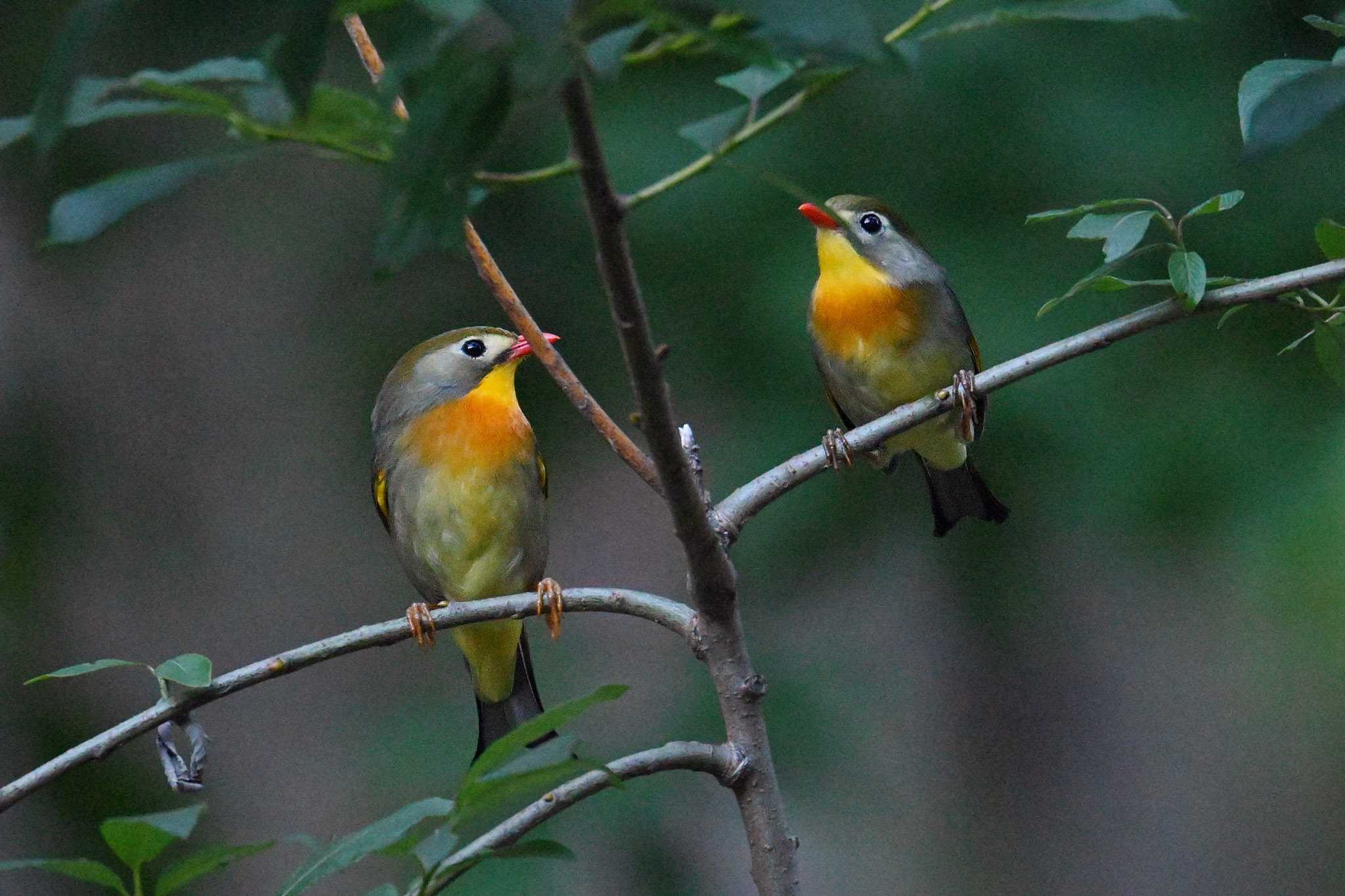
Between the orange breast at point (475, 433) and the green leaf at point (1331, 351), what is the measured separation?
6.22 ft

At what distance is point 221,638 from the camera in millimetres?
5191

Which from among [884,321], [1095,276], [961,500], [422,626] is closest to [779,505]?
[961,500]

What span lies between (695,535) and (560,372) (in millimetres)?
690

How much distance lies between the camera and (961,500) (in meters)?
3.48

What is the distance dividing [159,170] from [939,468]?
9.28 feet

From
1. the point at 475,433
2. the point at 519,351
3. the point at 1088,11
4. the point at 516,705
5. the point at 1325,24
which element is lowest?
the point at 516,705

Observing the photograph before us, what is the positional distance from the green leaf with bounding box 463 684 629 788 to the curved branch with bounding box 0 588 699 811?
0.43 m

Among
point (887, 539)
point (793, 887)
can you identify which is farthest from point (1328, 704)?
point (793, 887)

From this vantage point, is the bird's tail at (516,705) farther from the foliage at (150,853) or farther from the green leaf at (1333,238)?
the green leaf at (1333,238)

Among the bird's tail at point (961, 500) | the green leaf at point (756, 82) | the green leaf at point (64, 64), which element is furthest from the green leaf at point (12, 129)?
the bird's tail at point (961, 500)

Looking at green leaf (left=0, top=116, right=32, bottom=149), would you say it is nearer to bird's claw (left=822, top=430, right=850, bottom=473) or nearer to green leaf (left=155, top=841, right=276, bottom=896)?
green leaf (left=155, top=841, right=276, bottom=896)

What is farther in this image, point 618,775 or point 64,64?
point 618,775

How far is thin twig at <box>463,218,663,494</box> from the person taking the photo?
190 cm

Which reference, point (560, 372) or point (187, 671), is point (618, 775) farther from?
point (560, 372)
